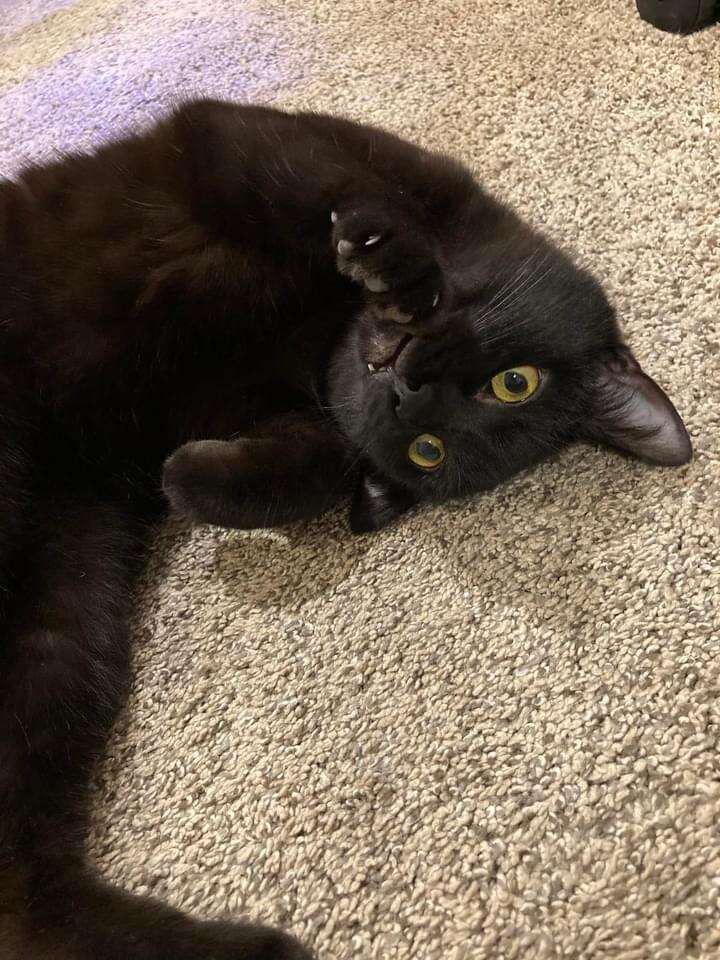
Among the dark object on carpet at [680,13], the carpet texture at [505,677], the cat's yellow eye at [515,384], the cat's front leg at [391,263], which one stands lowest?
the carpet texture at [505,677]

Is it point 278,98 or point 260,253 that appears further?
point 278,98

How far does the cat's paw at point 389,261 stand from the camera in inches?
32.0

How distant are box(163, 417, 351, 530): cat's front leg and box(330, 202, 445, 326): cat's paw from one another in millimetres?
267

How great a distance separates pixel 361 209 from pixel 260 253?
0.21 metres

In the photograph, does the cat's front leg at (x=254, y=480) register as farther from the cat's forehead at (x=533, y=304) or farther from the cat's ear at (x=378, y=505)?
the cat's forehead at (x=533, y=304)

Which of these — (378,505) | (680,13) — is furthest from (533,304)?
(680,13)

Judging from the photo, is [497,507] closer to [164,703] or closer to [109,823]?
[164,703]

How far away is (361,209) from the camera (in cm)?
84

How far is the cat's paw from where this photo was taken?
81 centimetres

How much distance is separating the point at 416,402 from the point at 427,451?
83mm

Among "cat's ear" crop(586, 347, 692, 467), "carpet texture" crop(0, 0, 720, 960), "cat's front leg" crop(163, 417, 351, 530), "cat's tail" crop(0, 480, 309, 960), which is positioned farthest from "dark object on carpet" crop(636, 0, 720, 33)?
"cat's tail" crop(0, 480, 309, 960)

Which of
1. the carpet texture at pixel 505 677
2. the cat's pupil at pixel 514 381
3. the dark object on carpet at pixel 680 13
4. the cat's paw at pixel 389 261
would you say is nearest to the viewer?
the carpet texture at pixel 505 677

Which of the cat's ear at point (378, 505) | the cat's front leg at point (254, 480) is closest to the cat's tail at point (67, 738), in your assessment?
the cat's front leg at point (254, 480)

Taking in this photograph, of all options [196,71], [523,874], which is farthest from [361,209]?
[196,71]
